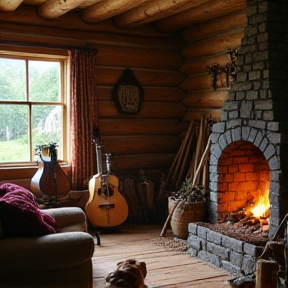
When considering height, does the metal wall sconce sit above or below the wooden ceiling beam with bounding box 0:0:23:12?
below

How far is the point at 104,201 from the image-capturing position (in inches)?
210

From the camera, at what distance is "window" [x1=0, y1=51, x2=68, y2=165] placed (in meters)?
5.36

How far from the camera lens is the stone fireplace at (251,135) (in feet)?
13.6

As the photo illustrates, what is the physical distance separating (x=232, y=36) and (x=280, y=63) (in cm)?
125

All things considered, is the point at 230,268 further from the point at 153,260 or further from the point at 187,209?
the point at 187,209

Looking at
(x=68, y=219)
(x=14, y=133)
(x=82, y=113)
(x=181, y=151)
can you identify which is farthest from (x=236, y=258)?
(x=14, y=133)

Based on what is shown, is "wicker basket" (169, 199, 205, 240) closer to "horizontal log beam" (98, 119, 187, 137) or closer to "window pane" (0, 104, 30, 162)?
"horizontal log beam" (98, 119, 187, 137)

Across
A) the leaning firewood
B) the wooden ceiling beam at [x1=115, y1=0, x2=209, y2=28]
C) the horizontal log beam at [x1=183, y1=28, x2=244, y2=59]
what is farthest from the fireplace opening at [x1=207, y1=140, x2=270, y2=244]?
the leaning firewood

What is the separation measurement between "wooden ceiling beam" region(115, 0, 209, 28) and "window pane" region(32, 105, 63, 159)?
1.40m

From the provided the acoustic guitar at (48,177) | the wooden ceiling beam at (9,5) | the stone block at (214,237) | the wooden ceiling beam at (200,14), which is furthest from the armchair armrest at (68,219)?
the wooden ceiling beam at (200,14)

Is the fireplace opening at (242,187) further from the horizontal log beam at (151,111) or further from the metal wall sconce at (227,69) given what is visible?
the horizontal log beam at (151,111)

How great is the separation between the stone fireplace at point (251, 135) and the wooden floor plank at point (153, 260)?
0.69 feet

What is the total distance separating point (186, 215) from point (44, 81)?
239 centimetres

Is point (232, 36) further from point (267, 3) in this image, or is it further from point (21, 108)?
point (21, 108)
